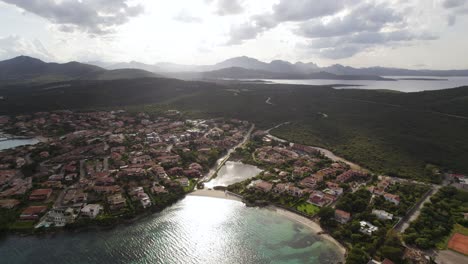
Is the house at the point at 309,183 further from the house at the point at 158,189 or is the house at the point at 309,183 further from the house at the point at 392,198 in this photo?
the house at the point at 158,189

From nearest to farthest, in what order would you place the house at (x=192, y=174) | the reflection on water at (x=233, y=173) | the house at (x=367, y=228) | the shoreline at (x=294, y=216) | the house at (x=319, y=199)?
the shoreline at (x=294, y=216)
the house at (x=367, y=228)
the house at (x=319, y=199)
the reflection on water at (x=233, y=173)
the house at (x=192, y=174)

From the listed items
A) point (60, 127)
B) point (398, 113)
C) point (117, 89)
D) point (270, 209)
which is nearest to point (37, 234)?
point (270, 209)

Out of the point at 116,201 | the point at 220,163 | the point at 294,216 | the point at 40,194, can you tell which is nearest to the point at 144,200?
the point at 116,201

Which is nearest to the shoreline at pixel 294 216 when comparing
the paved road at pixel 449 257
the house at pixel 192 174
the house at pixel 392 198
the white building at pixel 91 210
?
the house at pixel 192 174

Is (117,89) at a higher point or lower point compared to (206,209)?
higher

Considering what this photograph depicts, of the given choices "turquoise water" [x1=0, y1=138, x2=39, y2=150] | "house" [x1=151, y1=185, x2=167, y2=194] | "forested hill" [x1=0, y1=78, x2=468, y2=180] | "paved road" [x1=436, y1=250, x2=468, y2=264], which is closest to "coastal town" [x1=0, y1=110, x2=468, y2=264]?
"house" [x1=151, y1=185, x2=167, y2=194]

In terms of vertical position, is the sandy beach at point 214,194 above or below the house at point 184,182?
below

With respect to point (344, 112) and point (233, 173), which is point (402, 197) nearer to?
point (233, 173)

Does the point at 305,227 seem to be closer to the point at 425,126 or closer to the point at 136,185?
the point at 136,185
